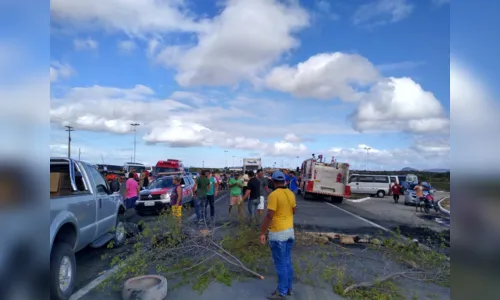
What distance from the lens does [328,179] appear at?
2420 cm

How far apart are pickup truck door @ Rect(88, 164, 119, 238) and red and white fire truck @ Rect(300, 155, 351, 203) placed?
1783 centimetres

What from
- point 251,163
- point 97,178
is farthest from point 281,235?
point 251,163

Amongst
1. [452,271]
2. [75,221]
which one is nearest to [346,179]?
[75,221]

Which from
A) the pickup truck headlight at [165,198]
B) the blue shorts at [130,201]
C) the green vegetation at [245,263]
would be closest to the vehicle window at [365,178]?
the pickup truck headlight at [165,198]

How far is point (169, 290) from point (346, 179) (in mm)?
20120

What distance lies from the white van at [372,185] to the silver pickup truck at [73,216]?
27.7m

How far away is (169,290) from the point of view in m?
5.41

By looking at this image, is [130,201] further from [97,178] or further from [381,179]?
[381,179]

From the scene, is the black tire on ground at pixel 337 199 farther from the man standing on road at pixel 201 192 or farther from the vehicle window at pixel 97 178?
the vehicle window at pixel 97 178

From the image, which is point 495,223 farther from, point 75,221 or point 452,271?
point 75,221

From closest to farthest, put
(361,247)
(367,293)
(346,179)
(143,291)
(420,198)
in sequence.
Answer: (143,291)
(367,293)
(361,247)
(420,198)
(346,179)

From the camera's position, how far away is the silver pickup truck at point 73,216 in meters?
4.63

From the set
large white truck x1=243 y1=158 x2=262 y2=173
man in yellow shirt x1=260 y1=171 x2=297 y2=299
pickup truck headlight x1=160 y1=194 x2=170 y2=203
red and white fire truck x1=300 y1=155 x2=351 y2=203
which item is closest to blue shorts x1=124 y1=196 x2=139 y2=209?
pickup truck headlight x1=160 y1=194 x2=170 y2=203

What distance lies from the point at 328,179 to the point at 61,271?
21.1 metres
